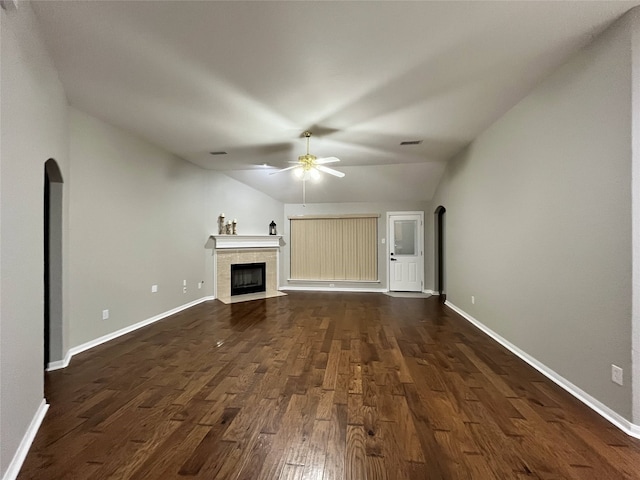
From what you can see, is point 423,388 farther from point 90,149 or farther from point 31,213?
point 90,149

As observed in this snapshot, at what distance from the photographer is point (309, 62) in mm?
2379

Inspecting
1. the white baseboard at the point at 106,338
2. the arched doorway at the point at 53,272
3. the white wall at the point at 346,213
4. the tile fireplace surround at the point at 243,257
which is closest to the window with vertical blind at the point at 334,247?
the white wall at the point at 346,213

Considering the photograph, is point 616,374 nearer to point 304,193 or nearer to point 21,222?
point 21,222

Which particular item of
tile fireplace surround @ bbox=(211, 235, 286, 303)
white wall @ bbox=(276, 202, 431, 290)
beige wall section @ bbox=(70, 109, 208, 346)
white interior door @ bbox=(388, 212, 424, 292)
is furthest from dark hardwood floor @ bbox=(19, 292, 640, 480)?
white wall @ bbox=(276, 202, 431, 290)

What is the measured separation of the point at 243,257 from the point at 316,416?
5.03 meters

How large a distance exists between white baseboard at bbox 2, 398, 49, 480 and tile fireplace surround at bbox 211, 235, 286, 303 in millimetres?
3996

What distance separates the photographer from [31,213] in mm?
1854

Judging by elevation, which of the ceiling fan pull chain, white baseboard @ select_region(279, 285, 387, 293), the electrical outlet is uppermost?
the ceiling fan pull chain

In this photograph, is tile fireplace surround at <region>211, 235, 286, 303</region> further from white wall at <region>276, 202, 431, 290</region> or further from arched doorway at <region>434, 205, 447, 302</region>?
arched doorway at <region>434, 205, 447, 302</region>

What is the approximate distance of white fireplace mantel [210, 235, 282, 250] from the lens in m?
6.21

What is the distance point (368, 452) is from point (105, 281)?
138 inches

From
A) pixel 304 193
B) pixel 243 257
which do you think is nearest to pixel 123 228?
pixel 243 257

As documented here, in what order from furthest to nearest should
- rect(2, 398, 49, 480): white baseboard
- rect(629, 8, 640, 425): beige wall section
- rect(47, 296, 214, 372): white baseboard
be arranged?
rect(47, 296, 214, 372): white baseboard
rect(629, 8, 640, 425): beige wall section
rect(2, 398, 49, 480): white baseboard

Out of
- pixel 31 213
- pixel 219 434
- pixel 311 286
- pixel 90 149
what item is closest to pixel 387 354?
pixel 219 434
